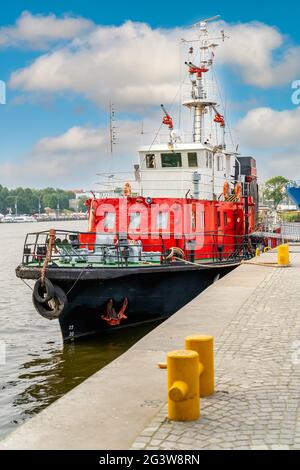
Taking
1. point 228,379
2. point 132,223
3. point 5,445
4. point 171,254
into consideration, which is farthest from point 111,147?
point 5,445

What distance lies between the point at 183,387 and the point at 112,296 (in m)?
9.30

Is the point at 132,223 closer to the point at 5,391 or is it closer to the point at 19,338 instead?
the point at 19,338

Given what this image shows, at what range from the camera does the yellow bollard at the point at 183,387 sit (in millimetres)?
6137

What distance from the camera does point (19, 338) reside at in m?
18.0

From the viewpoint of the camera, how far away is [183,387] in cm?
614

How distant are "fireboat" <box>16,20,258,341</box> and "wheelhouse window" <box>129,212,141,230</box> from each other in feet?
0.10

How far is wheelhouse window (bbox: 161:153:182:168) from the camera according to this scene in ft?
68.9

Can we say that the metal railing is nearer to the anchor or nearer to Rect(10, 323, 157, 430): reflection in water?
the anchor

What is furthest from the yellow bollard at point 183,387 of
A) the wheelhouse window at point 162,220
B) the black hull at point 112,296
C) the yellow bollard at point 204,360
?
the wheelhouse window at point 162,220

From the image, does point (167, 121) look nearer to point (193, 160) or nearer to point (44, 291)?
point (193, 160)

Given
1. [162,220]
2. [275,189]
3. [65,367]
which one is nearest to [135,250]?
[162,220]

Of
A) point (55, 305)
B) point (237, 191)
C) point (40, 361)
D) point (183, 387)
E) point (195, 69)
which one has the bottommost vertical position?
point (40, 361)

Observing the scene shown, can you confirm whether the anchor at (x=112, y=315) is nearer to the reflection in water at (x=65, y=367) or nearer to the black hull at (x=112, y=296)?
the black hull at (x=112, y=296)
